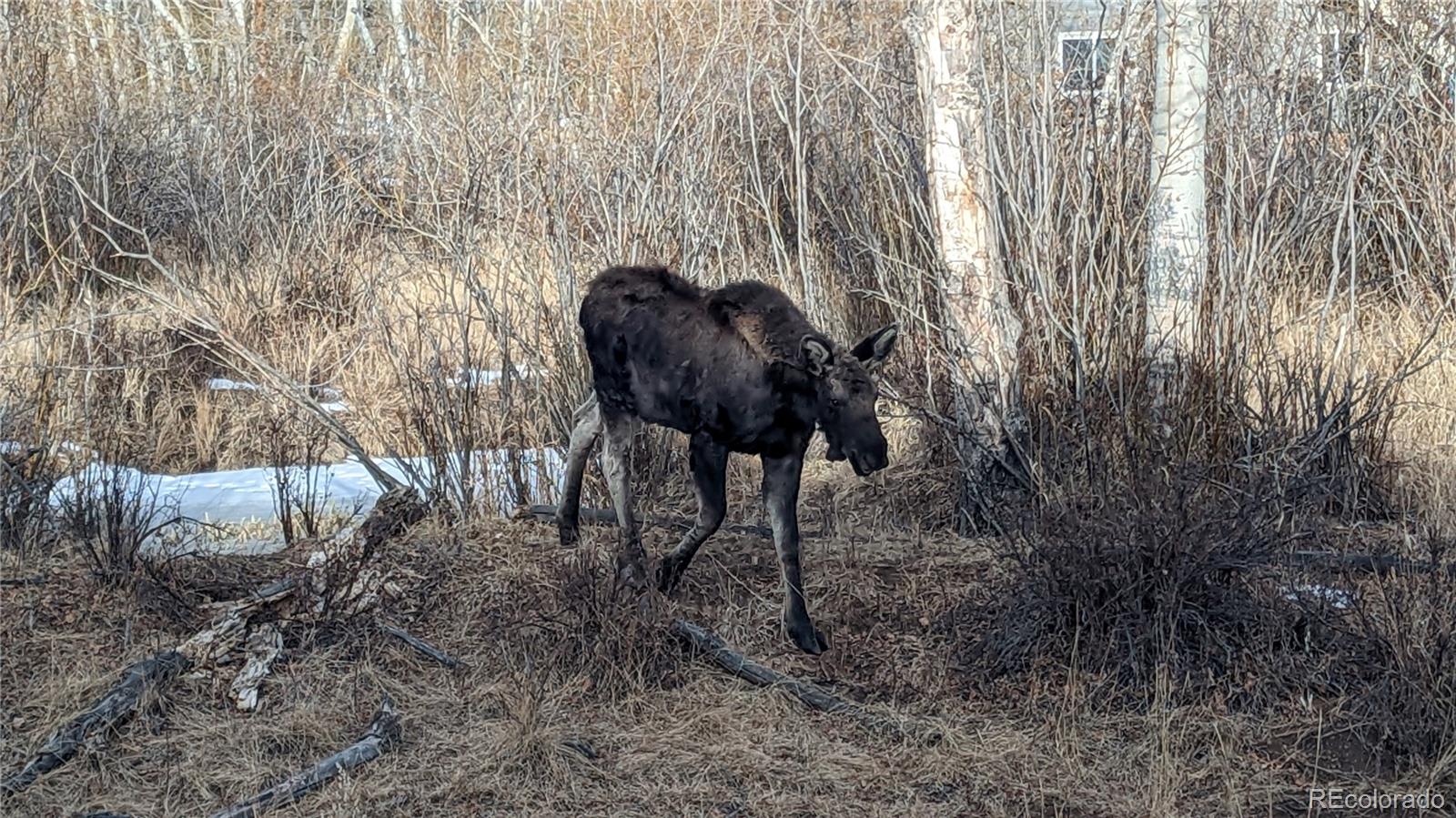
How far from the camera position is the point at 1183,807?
4801mm

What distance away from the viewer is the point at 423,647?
618 centimetres

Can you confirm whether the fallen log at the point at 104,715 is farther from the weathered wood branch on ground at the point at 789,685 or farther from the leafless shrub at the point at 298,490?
the weathered wood branch on ground at the point at 789,685

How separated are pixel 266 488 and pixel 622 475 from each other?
334 centimetres

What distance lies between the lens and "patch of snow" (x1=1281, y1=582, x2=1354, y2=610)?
571 centimetres

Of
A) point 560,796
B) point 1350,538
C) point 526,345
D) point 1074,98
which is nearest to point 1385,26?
point 1074,98

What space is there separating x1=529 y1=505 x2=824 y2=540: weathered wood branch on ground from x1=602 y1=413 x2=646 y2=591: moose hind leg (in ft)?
1.69

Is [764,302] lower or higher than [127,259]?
lower

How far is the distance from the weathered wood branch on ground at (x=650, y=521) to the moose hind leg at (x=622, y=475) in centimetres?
52

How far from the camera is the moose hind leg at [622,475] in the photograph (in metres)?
6.52

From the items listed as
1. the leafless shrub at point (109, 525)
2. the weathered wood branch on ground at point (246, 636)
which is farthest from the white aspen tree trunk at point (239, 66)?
the weathered wood branch on ground at point (246, 636)

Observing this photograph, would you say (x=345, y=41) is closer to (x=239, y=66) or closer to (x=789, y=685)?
(x=239, y=66)

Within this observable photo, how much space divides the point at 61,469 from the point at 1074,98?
626 centimetres

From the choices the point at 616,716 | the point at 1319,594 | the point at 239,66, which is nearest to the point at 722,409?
the point at 616,716

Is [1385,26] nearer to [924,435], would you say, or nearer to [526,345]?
[924,435]
